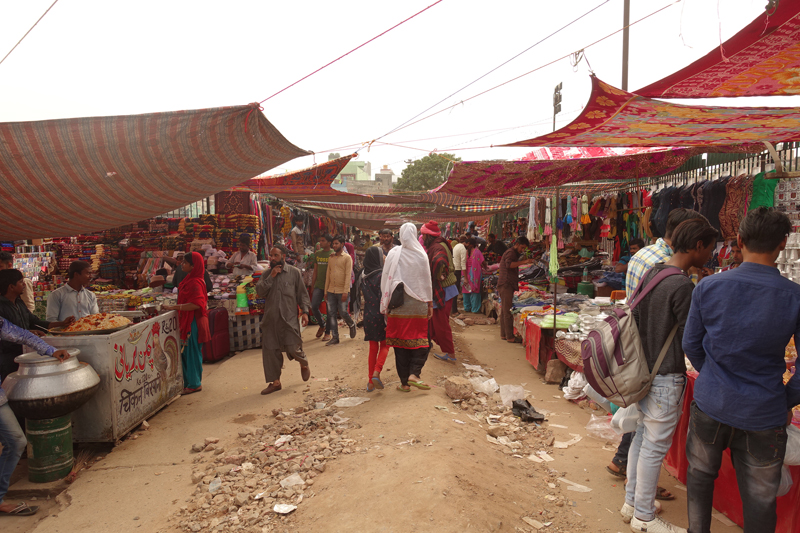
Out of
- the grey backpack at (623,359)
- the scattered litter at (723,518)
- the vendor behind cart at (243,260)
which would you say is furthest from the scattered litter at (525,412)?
the vendor behind cart at (243,260)

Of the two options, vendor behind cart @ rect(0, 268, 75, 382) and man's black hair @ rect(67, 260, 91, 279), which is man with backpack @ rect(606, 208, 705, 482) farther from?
man's black hair @ rect(67, 260, 91, 279)

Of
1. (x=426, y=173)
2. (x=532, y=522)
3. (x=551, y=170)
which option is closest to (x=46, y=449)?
(x=532, y=522)

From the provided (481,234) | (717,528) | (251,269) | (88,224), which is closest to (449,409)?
(717,528)

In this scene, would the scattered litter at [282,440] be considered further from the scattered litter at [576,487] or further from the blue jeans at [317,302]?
the blue jeans at [317,302]

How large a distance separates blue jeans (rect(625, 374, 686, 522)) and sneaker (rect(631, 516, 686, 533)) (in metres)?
0.03

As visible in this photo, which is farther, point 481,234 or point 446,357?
point 481,234

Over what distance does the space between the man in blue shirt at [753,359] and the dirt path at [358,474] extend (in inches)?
37.4

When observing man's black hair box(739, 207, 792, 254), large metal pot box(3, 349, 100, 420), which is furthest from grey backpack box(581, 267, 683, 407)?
large metal pot box(3, 349, 100, 420)

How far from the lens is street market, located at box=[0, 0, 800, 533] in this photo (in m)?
2.40

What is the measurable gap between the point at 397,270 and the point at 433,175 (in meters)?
26.8

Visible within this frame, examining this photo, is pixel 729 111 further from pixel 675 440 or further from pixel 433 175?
pixel 433 175

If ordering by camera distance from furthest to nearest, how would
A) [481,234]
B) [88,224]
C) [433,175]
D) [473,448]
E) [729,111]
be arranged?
[433,175] < [481,234] < [88,224] < [473,448] < [729,111]

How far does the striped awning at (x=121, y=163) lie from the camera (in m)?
3.58

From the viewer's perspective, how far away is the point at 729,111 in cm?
344
